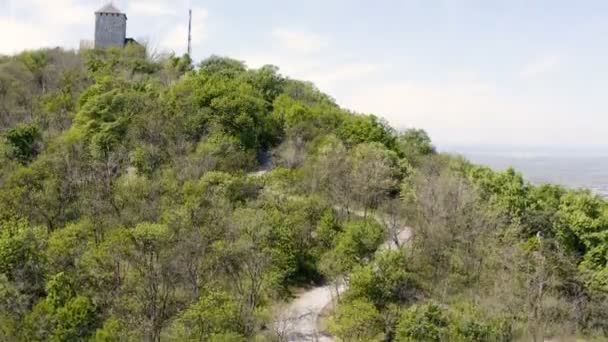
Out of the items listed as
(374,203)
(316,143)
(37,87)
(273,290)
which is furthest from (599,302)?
(37,87)

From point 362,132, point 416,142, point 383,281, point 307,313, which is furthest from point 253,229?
point 416,142

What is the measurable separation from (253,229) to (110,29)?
37866 millimetres

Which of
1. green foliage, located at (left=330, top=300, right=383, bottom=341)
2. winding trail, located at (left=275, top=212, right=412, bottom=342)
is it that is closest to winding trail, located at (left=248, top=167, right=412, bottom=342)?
winding trail, located at (left=275, top=212, right=412, bottom=342)

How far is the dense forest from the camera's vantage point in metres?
23.4

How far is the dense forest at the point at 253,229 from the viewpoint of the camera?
2338 cm

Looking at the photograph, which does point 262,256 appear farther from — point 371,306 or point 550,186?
point 550,186

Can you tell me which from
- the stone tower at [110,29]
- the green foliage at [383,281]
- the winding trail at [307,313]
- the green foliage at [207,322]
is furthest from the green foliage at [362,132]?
the stone tower at [110,29]

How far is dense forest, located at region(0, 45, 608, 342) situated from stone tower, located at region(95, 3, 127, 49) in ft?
41.4

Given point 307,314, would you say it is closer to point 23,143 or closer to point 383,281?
point 383,281

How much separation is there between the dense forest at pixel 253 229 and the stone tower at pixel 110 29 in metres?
12.6

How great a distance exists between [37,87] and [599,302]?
43.6 metres

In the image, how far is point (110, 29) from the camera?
57688 millimetres

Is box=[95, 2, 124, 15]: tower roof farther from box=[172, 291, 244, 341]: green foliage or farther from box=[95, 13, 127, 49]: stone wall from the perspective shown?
box=[172, 291, 244, 341]: green foliage

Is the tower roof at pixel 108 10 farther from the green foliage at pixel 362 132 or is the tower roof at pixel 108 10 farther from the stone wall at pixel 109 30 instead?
the green foliage at pixel 362 132
